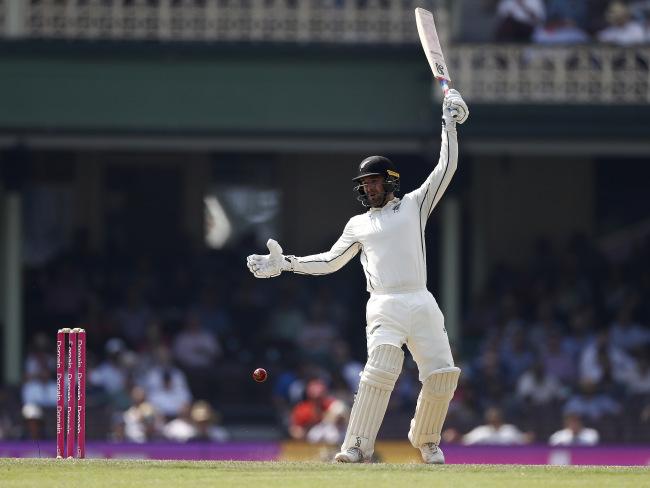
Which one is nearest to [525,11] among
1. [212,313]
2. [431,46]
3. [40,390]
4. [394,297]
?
[212,313]

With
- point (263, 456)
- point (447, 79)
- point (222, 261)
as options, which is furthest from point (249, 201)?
point (447, 79)

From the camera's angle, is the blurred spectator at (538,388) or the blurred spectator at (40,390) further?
the blurred spectator at (538,388)

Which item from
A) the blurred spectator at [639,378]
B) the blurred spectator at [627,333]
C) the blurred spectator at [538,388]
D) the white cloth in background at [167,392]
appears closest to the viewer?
the white cloth in background at [167,392]

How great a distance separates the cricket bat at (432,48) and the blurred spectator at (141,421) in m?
5.96

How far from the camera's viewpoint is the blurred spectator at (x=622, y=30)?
18109 mm

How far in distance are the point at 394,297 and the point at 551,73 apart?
8362mm

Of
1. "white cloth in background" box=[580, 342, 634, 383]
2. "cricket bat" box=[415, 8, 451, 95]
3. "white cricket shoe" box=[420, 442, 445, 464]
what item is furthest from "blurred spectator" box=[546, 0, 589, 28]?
"white cricket shoe" box=[420, 442, 445, 464]

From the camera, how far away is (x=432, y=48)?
35.9ft

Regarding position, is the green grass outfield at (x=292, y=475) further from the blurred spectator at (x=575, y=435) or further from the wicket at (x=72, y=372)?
the blurred spectator at (x=575, y=435)

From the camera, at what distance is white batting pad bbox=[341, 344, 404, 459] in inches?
390

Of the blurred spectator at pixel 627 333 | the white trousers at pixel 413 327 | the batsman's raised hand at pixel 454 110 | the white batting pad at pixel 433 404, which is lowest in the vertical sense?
the blurred spectator at pixel 627 333

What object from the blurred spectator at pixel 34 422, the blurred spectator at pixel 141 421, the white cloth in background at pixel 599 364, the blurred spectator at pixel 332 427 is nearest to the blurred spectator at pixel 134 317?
the blurred spectator at pixel 141 421

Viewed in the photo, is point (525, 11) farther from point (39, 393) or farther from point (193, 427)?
point (39, 393)

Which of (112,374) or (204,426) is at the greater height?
(112,374)
